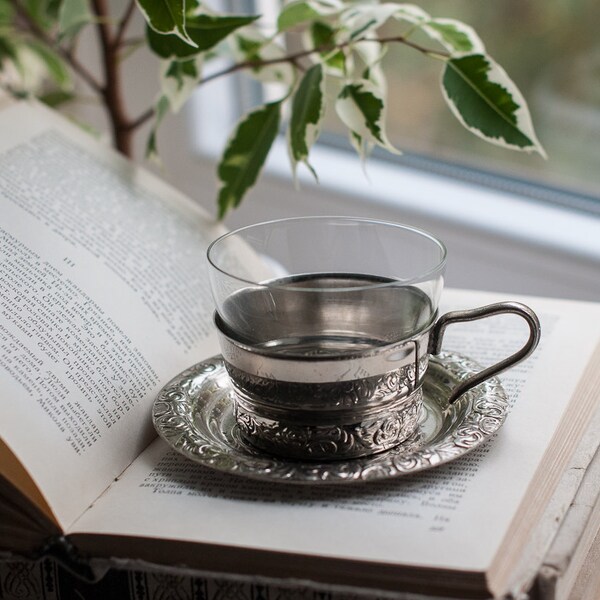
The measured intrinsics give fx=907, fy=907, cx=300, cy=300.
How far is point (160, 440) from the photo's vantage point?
22.8 inches

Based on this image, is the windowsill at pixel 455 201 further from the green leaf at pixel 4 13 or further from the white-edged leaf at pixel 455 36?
the green leaf at pixel 4 13

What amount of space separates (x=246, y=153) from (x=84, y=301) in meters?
0.24

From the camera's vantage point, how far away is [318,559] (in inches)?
17.1

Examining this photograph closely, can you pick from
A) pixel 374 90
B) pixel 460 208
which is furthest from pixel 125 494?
pixel 460 208

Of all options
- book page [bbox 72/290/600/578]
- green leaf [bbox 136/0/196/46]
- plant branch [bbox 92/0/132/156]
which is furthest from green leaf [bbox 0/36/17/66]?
book page [bbox 72/290/600/578]

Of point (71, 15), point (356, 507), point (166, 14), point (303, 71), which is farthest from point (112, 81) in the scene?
point (356, 507)

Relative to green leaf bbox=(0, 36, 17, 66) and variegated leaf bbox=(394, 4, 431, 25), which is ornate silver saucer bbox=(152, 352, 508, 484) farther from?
green leaf bbox=(0, 36, 17, 66)

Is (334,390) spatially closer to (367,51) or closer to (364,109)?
(364,109)

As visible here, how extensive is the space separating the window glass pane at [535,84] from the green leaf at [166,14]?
646mm

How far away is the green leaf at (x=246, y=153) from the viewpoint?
2.54ft

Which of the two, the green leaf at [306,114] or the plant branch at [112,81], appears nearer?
the green leaf at [306,114]

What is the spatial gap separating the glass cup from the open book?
0.12 feet

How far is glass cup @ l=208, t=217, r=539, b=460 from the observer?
1.67ft

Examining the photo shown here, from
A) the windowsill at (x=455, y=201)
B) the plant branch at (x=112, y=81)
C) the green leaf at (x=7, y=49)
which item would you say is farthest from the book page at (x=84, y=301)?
the windowsill at (x=455, y=201)
